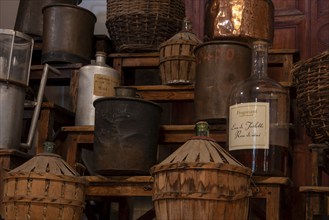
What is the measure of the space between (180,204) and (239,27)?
0.86 m

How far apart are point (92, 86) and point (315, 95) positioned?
0.86 m

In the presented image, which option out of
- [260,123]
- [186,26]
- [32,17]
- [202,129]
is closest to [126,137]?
[202,129]

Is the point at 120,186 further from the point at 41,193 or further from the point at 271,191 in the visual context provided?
the point at 271,191

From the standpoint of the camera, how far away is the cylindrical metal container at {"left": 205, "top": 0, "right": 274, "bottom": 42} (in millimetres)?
2367

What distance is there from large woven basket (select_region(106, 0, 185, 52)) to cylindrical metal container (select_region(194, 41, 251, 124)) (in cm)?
53

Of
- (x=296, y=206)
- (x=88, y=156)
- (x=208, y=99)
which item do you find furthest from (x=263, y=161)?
(x=88, y=156)

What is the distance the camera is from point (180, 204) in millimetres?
1735

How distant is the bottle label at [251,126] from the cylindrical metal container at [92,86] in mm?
677

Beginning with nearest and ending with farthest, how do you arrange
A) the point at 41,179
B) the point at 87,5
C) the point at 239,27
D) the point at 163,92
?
the point at 41,179, the point at 239,27, the point at 163,92, the point at 87,5

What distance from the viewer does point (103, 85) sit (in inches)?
98.0

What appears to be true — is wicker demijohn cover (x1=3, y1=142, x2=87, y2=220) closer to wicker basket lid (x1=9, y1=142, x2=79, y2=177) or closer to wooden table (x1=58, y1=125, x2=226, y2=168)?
wicker basket lid (x1=9, y1=142, x2=79, y2=177)

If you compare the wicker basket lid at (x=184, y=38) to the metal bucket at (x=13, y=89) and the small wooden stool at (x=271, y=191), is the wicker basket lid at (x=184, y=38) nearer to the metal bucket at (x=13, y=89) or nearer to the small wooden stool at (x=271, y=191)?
the metal bucket at (x=13, y=89)

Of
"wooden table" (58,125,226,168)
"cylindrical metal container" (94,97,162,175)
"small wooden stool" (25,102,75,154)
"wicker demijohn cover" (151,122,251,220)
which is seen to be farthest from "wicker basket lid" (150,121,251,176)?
"small wooden stool" (25,102,75,154)

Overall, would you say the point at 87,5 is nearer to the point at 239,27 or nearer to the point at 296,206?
the point at 239,27
